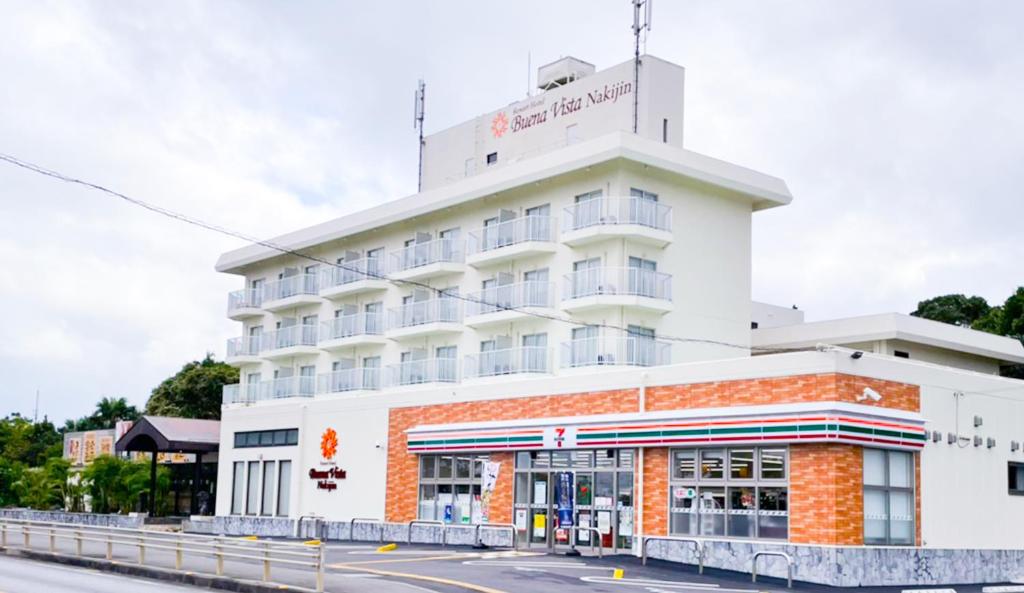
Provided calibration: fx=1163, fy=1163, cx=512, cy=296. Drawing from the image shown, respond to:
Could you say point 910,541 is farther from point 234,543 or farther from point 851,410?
point 234,543

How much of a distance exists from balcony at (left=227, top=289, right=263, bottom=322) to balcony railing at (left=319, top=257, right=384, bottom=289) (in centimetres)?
504

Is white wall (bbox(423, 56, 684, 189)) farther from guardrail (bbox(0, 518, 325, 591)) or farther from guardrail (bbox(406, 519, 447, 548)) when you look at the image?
guardrail (bbox(0, 518, 325, 591))

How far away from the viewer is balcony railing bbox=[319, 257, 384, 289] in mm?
44469

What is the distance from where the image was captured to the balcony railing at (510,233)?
124ft

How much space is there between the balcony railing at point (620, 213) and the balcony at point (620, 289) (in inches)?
57.1

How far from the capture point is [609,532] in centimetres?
2805

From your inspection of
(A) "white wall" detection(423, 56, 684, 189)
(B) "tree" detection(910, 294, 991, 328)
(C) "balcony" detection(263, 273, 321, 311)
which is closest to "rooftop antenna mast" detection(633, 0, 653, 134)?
(A) "white wall" detection(423, 56, 684, 189)

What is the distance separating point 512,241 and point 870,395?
16.5 metres

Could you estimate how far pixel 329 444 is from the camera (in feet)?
127

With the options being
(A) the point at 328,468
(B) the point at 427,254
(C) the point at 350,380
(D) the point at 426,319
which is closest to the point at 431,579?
(A) the point at 328,468

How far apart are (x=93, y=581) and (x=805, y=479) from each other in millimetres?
13999

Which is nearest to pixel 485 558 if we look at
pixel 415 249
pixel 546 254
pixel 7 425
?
pixel 546 254

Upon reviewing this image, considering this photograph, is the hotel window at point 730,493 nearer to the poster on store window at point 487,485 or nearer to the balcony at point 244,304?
the poster on store window at point 487,485

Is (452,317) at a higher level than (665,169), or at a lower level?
lower
